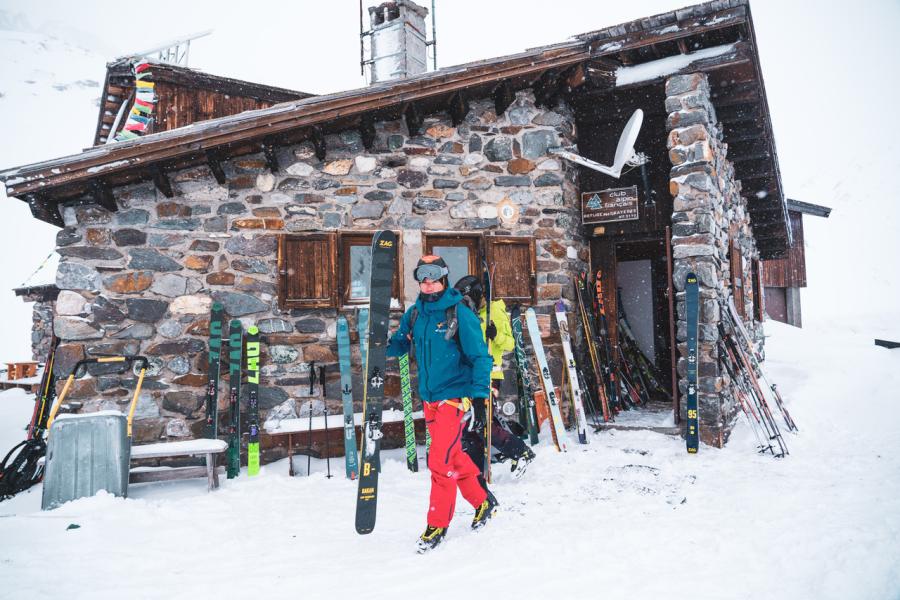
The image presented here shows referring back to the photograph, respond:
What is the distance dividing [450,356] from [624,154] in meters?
3.64

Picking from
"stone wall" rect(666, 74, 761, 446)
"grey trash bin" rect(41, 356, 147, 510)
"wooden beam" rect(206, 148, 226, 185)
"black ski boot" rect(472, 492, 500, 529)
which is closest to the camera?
"black ski boot" rect(472, 492, 500, 529)

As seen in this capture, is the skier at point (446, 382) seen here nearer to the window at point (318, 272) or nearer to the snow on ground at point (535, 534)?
the snow on ground at point (535, 534)

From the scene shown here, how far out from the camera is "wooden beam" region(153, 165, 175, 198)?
181 inches

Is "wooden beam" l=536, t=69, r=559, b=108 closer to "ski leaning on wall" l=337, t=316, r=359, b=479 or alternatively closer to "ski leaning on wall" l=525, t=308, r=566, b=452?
"ski leaning on wall" l=525, t=308, r=566, b=452

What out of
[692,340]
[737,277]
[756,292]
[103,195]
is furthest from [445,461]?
[756,292]

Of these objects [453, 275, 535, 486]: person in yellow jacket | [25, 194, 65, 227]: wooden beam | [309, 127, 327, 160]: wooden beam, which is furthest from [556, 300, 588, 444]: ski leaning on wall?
[25, 194, 65, 227]: wooden beam

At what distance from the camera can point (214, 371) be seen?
15.2 ft

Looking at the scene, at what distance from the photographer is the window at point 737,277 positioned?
639 centimetres

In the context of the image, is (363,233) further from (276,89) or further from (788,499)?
(276,89)

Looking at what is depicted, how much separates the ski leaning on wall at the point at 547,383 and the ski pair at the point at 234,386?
275 cm

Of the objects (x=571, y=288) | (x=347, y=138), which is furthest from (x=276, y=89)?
(x=571, y=288)

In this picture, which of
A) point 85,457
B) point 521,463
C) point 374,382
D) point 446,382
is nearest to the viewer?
point 446,382

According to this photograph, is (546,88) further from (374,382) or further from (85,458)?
(85,458)

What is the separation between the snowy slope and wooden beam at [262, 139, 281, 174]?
990 inches
